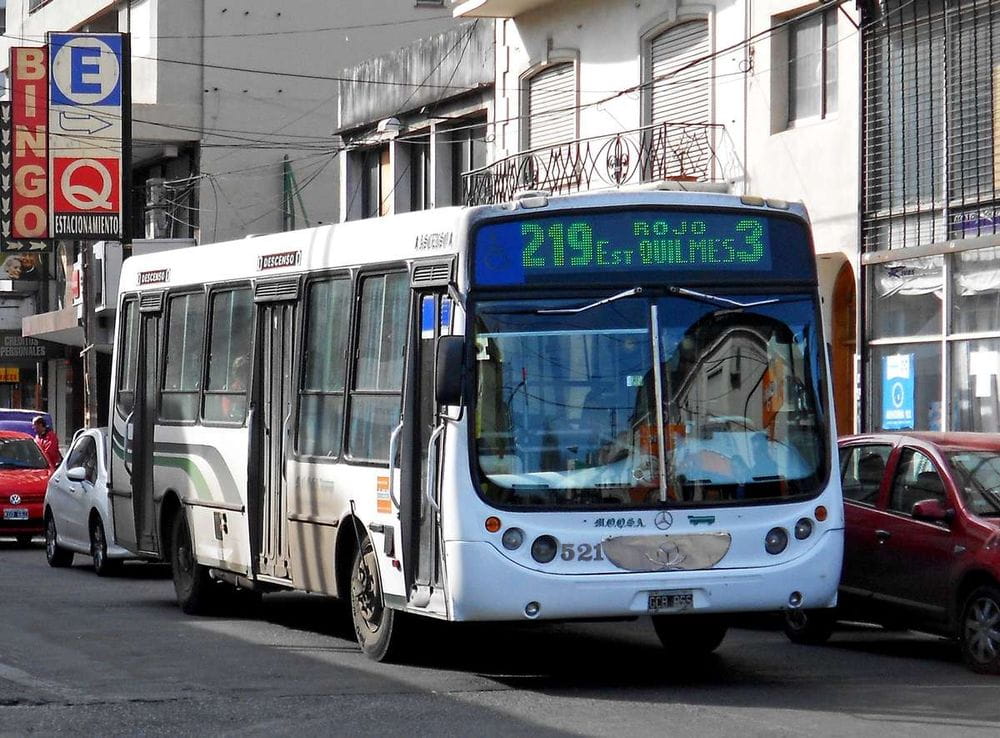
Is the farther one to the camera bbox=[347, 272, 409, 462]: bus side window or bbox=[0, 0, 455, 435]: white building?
bbox=[0, 0, 455, 435]: white building

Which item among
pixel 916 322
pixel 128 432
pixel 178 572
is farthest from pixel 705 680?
pixel 916 322

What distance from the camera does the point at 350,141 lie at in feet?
114

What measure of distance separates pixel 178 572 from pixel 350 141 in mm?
19437

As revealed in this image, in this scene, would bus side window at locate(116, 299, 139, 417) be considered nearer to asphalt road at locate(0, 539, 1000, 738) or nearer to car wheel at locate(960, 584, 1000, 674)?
asphalt road at locate(0, 539, 1000, 738)

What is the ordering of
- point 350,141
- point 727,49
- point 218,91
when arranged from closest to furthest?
point 727,49, point 350,141, point 218,91

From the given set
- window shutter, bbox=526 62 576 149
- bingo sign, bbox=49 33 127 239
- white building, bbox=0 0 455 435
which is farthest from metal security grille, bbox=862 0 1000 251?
white building, bbox=0 0 455 435

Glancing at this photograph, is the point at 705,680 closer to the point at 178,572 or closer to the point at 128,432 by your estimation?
the point at 178,572

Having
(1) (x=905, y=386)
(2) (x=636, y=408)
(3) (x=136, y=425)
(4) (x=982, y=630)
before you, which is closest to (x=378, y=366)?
(2) (x=636, y=408)

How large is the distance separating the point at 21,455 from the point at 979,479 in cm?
1678

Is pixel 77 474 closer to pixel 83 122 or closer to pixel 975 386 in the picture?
pixel 975 386

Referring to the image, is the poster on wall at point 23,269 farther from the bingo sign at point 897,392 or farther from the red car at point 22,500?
the bingo sign at point 897,392

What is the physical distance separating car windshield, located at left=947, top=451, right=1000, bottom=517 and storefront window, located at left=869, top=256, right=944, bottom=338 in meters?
7.67

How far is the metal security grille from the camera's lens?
1917 centimetres

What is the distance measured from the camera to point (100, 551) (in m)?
20.7
